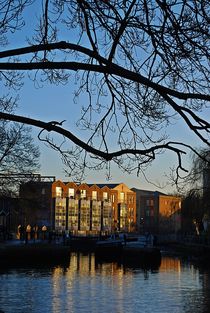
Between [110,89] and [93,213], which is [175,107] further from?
[93,213]

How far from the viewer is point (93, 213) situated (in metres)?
122

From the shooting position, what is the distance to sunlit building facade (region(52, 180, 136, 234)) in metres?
113

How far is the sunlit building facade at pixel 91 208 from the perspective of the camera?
11338cm

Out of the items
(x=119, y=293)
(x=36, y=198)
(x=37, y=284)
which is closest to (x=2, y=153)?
(x=36, y=198)

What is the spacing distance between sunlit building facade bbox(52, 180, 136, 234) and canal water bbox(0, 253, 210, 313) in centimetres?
6757

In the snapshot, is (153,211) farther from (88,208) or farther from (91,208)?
(88,208)

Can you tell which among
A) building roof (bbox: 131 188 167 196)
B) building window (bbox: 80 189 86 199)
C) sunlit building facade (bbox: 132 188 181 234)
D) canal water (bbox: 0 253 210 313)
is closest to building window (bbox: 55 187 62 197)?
building window (bbox: 80 189 86 199)

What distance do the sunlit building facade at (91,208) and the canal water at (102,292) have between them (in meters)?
67.6

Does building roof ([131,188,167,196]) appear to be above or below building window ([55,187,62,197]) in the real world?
above

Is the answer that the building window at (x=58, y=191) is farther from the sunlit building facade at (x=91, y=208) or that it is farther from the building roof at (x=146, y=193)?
the building roof at (x=146, y=193)

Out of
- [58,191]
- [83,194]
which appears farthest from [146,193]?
[58,191]

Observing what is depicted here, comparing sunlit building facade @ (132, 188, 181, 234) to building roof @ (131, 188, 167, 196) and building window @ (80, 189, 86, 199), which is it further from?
building window @ (80, 189, 86, 199)

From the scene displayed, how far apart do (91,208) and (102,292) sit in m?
95.6

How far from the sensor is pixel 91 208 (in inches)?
4798
